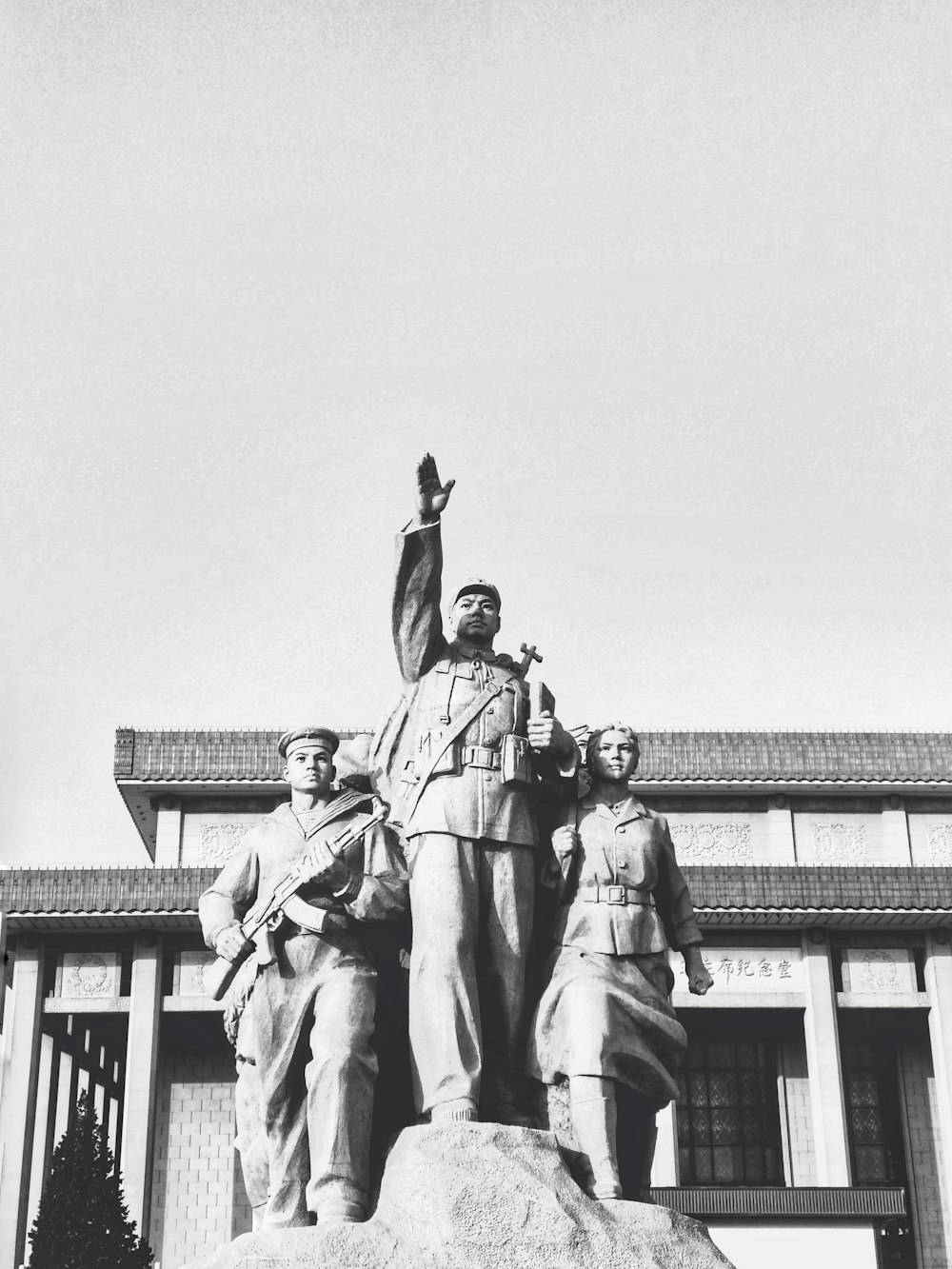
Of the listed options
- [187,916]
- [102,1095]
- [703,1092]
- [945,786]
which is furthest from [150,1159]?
[945,786]

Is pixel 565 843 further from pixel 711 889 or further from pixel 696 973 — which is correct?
pixel 711 889

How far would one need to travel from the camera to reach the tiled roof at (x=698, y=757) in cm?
3456

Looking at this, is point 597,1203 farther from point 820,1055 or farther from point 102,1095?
point 102,1095

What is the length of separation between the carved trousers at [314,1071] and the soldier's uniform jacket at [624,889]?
952mm

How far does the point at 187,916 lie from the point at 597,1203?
24840 mm

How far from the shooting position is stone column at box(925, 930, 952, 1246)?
3100 cm

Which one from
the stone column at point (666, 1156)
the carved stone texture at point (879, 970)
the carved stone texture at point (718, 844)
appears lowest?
the stone column at point (666, 1156)

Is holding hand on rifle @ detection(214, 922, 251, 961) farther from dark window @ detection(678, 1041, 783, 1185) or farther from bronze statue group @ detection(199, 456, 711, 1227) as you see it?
dark window @ detection(678, 1041, 783, 1185)

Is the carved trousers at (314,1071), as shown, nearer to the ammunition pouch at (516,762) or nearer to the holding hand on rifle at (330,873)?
the holding hand on rifle at (330,873)

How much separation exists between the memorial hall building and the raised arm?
2186 centimetres

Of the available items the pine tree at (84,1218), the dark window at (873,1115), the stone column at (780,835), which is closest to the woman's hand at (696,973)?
the pine tree at (84,1218)

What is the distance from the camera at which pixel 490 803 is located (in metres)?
7.18

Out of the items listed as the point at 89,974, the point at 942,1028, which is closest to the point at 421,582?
the point at 89,974

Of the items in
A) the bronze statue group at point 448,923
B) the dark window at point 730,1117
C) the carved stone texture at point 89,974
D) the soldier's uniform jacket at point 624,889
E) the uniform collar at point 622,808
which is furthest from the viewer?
the dark window at point 730,1117
